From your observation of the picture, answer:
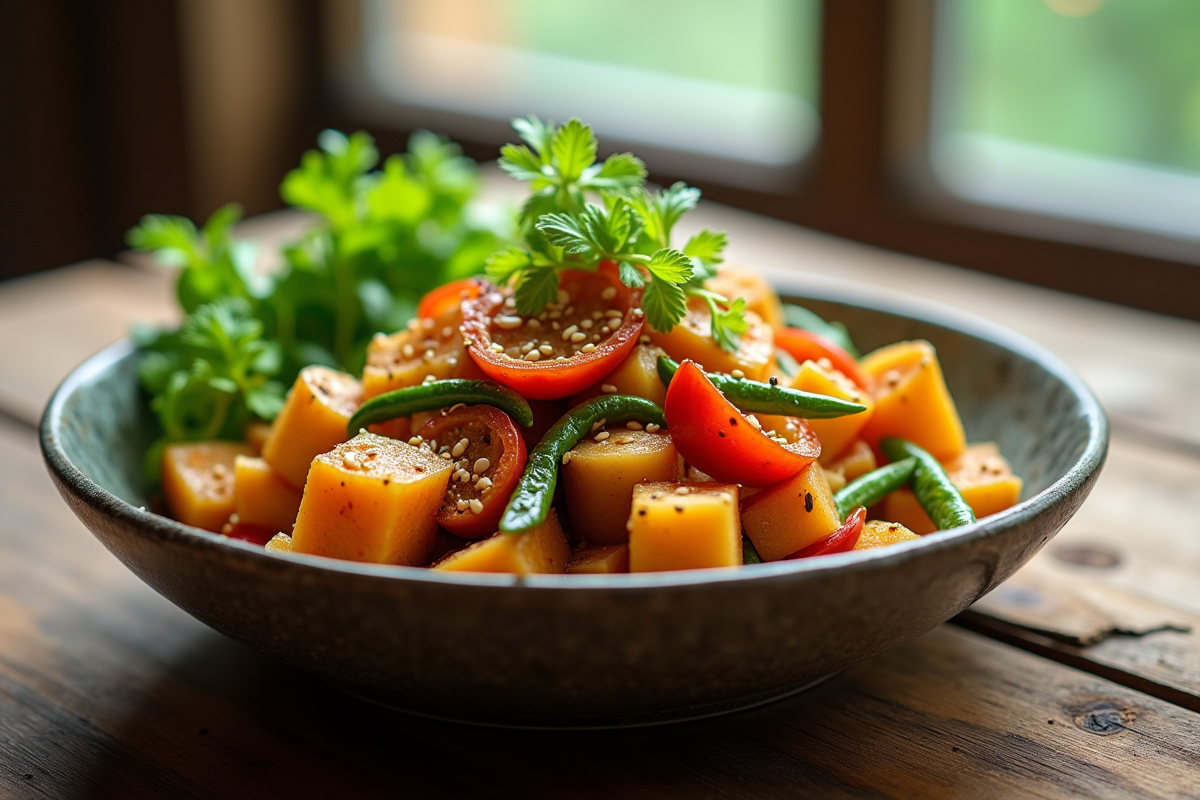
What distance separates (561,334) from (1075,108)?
3021 mm

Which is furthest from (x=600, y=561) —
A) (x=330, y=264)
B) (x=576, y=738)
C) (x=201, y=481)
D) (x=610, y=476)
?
(x=330, y=264)

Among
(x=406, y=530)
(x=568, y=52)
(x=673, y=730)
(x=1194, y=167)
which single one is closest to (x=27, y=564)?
(x=406, y=530)

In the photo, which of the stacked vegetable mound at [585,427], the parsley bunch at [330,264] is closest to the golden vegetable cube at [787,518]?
the stacked vegetable mound at [585,427]

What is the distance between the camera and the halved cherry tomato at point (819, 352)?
1.62 m

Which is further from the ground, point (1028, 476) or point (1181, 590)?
point (1028, 476)

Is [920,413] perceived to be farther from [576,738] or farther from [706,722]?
[576,738]

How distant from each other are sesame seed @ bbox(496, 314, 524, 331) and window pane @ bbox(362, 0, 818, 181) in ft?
9.94

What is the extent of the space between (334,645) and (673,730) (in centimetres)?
41

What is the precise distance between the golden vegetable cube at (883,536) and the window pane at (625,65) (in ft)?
10.3

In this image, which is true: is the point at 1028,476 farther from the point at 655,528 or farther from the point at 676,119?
the point at 676,119

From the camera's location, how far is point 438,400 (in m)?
1.43

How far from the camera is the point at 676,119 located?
485 centimetres

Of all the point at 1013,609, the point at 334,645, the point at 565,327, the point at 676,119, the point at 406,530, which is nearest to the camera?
the point at 334,645

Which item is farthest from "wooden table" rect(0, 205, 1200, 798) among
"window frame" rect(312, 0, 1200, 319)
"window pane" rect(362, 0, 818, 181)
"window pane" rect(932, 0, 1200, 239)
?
"window pane" rect(362, 0, 818, 181)
